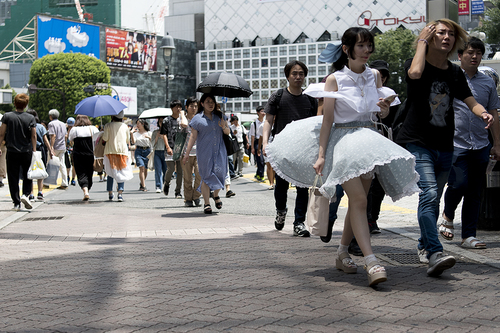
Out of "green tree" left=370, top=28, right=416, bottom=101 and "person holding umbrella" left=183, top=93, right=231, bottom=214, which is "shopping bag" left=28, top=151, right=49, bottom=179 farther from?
"green tree" left=370, top=28, right=416, bottom=101

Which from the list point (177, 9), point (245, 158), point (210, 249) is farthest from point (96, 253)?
point (177, 9)

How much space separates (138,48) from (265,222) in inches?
3914

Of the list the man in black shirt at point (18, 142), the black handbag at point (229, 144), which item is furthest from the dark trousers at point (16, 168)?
the black handbag at point (229, 144)

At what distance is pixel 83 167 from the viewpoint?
12.8m

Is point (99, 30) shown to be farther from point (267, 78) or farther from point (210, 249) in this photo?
point (210, 249)

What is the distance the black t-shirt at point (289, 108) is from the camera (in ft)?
24.0

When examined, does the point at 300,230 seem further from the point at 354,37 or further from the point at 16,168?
the point at 16,168

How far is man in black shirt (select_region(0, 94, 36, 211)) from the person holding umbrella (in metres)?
2.66

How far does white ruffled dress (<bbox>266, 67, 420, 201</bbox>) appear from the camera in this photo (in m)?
4.46

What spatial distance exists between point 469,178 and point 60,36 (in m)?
90.3

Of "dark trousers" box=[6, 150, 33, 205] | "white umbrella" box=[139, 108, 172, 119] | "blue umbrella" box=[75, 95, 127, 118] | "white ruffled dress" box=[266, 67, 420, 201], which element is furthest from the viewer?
"white umbrella" box=[139, 108, 172, 119]

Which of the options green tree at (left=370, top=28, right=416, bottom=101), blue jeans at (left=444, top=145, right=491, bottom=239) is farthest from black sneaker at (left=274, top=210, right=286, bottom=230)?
green tree at (left=370, top=28, right=416, bottom=101)

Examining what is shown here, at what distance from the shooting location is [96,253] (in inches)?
245

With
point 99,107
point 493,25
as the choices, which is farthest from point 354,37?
point 493,25
